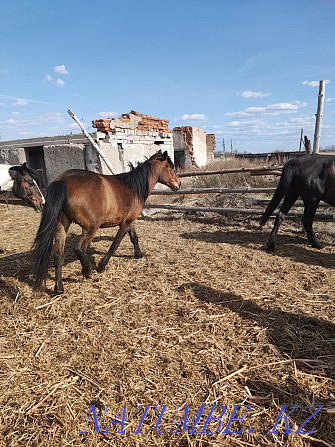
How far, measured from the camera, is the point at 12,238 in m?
6.02

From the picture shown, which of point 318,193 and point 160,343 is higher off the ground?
point 318,193

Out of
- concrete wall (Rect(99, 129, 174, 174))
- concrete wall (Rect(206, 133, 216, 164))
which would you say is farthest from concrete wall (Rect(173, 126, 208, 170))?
concrete wall (Rect(99, 129, 174, 174))

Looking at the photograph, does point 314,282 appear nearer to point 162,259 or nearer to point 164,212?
point 162,259

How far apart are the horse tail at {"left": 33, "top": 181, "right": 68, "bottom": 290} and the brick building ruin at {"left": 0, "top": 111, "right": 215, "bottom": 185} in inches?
203

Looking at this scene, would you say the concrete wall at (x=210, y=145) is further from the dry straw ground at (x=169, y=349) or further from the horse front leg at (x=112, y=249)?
the horse front leg at (x=112, y=249)

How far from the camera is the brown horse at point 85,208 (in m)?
3.10

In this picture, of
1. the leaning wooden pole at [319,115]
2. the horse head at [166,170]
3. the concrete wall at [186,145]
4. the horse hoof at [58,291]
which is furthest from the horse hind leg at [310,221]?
the concrete wall at [186,145]

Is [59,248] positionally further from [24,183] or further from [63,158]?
[63,158]

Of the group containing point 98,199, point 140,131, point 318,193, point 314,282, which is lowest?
point 314,282

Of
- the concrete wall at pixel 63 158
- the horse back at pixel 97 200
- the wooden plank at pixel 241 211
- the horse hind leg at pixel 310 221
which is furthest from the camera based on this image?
the concrete wall at pixel 63 158

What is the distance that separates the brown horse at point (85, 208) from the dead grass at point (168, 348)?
1.56 feet

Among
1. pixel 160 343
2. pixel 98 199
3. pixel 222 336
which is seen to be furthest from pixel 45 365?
pixel 98 199

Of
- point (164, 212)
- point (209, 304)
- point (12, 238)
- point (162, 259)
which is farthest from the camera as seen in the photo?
point (164, 212)

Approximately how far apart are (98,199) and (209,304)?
190 cm
